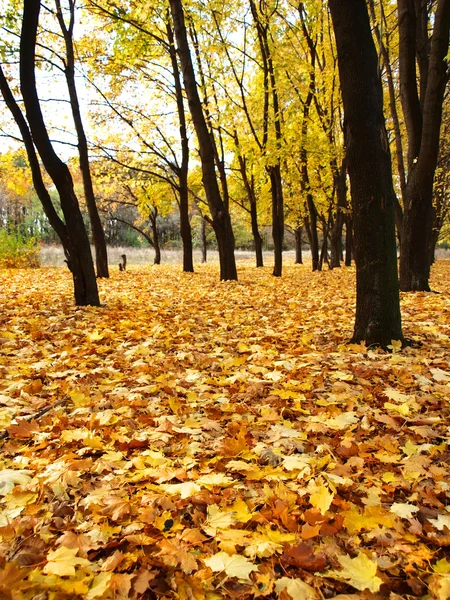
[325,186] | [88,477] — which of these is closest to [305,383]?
[88,477]

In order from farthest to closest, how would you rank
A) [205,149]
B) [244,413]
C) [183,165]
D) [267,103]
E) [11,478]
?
[183,165], [267,103], [205,149], [244,413], [11,478]

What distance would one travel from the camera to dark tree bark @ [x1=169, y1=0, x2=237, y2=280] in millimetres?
9125

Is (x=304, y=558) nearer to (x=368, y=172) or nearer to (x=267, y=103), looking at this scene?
(x=368, y=172)

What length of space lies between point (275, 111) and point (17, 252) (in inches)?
469

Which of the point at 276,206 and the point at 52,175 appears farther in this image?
the point at 276,206

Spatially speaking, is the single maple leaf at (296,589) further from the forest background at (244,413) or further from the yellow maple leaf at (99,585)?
the yellow maple leaf at (99,585)

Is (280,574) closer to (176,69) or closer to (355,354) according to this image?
(355,354)

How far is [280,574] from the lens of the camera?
4.74 feet

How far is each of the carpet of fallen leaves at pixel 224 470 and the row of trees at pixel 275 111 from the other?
4.75ft

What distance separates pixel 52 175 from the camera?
6.31 metres

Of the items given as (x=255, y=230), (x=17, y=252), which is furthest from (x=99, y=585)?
(x=17, y=252)

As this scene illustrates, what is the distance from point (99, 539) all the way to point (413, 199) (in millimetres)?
7964

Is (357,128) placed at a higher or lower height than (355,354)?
higher

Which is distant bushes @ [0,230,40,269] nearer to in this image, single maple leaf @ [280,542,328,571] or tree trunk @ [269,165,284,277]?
tree trunk @ [269,165,284,277]
